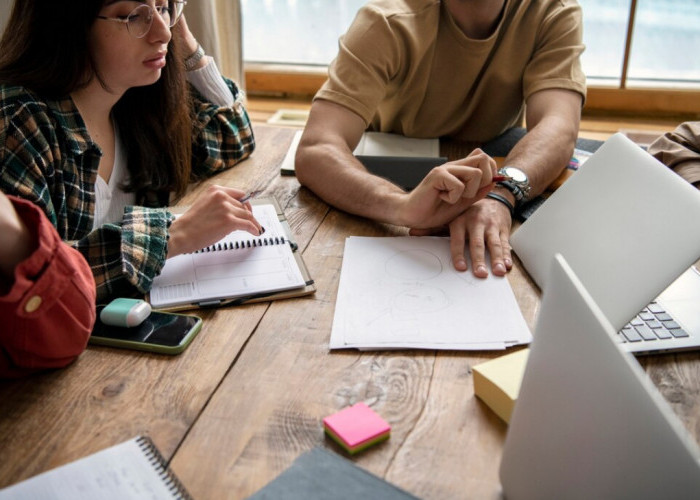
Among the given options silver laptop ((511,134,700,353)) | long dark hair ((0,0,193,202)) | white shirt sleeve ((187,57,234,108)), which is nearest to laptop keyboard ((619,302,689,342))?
silver laptop ((511,134,700,353))

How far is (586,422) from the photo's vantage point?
51cm

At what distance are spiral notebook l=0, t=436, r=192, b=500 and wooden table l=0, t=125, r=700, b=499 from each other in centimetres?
2

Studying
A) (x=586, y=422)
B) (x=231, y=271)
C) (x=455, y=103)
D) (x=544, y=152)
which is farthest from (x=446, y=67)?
(x=586, y=422)

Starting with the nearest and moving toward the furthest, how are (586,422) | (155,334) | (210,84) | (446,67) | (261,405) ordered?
1. (586,422)
2. (261,405)
3. (155,334)
4. (210,84)
5. (446,67)

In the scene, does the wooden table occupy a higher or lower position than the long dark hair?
lower

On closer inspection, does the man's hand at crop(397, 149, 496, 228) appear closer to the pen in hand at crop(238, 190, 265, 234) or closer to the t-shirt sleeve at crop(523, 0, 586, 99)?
the pen in hand at crop(238, 190, 265, 234)

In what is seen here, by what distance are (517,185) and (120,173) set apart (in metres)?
0.81

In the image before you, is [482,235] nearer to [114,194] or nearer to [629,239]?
[629,239]

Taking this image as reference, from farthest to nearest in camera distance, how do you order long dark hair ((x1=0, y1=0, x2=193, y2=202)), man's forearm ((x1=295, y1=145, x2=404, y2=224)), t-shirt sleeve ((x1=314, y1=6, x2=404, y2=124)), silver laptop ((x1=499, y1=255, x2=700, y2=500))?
t-shirt sleeve ((x1=314, y1=6, x2=404, y2=124)) < man's forearm ((x1=295, y1=145, x2=404, y2=224)) < long dark hair ((x1=0, y1=0, x2=193, y2=202)) < silver laptop ((x1=499, y1=255, x2=700, y2=500))

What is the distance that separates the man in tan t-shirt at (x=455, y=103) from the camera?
113 centimetres

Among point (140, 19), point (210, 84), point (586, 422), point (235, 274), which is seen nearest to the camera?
point (586, 422)

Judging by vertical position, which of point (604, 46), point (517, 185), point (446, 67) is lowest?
point (604, 46)

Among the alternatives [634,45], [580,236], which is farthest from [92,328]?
[634,45]

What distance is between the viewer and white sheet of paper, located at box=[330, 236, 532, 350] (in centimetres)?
85
